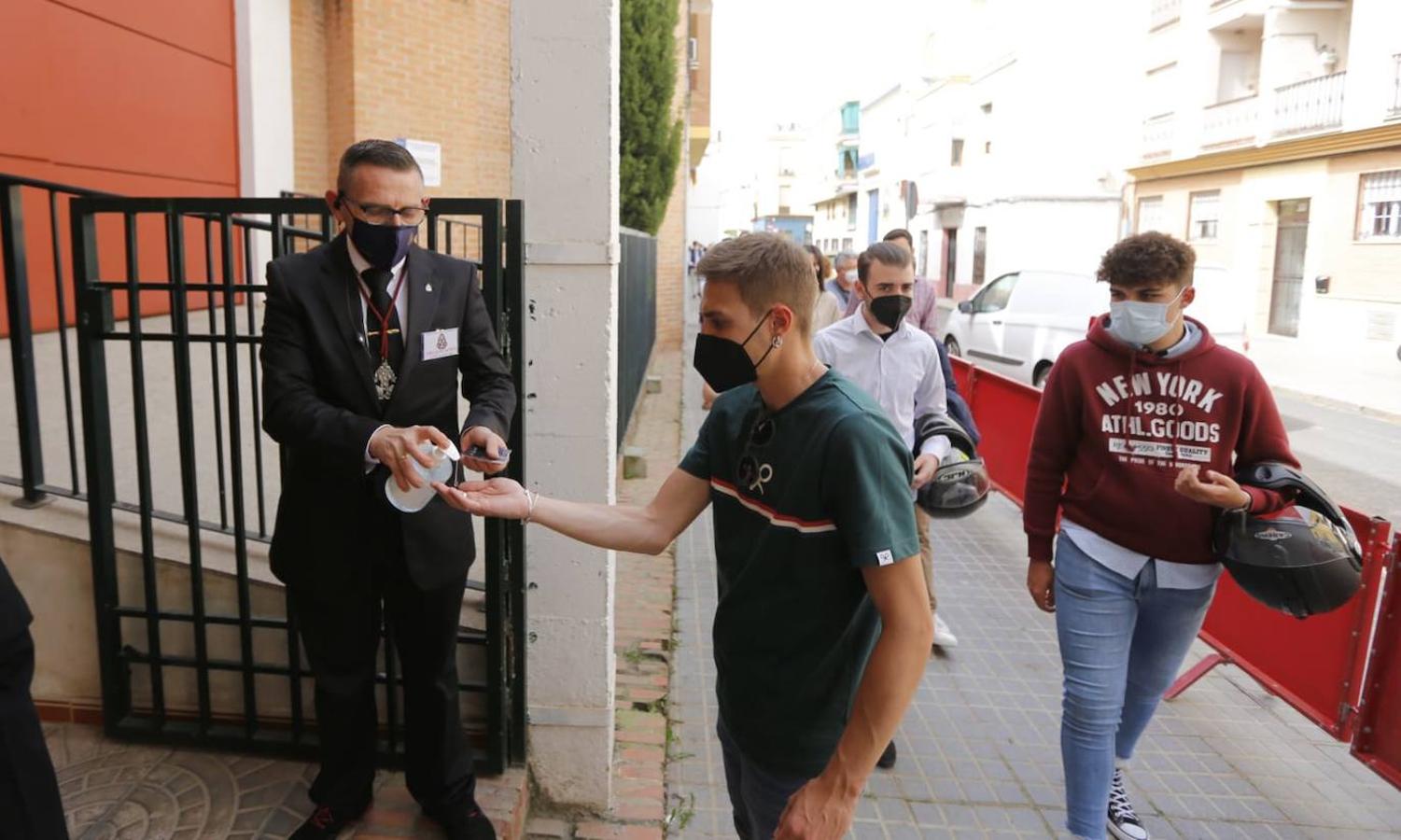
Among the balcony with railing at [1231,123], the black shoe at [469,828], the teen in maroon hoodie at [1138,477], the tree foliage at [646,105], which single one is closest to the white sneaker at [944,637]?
the teen in maroon hoodie at [1138,477]

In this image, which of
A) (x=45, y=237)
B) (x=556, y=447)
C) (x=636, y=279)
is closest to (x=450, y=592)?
(x=556, y=447)

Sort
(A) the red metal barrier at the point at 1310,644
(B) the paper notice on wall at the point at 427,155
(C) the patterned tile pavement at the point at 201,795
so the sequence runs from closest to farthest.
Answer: (C) the patterned tile pavement at the point at 201,795 < (A) the red metal barrier at the point at 1310,644 < (B) the paper notice on wall at the point at 427,155

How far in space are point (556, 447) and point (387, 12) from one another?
1024 centimetres

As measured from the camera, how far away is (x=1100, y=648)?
335 cm

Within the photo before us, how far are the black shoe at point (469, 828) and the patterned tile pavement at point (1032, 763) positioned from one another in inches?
32.7

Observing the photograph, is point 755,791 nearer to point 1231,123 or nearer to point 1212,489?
point 1212,489

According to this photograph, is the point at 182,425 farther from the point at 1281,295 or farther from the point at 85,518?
the point at 1281,295

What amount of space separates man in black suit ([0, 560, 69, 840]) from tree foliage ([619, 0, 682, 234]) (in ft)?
43.1

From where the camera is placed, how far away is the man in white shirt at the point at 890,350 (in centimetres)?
421

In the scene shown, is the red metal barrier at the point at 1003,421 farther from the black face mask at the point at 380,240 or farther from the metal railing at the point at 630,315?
the black face mask at the point at 380,240

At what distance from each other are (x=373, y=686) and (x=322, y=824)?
1.47ft

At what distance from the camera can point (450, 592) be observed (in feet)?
9.78

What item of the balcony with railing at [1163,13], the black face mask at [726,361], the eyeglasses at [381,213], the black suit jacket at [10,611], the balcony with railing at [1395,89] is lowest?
the black suit jacket at [10,611]

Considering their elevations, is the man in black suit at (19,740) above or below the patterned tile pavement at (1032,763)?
above
